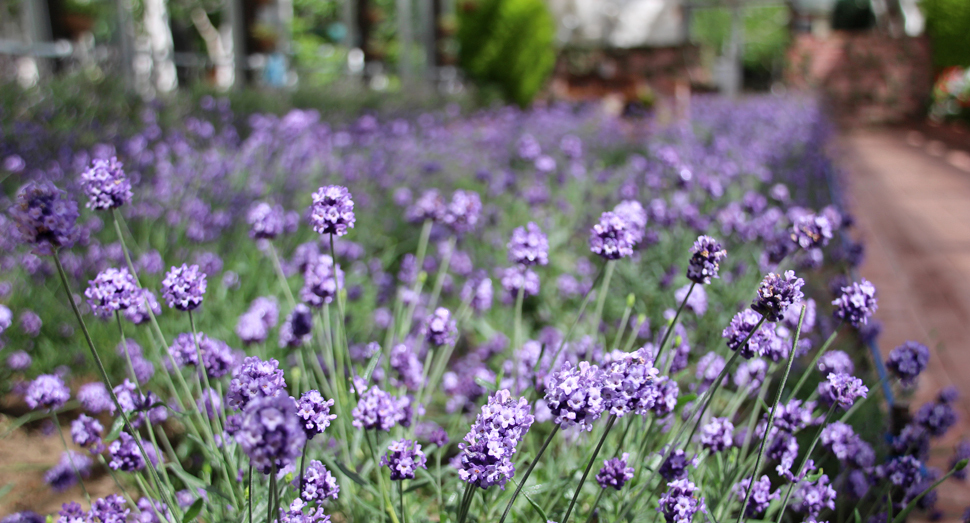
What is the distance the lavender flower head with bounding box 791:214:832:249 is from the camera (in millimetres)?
1431

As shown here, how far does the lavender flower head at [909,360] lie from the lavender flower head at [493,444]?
0.93 meters

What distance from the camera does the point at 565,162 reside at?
5277 millimetres

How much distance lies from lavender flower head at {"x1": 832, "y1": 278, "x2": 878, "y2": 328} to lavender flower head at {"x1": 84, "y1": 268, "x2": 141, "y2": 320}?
1.40 m

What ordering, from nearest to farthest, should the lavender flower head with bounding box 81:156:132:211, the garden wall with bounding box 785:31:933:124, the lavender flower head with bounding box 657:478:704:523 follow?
the lavender flower head with bounding box 657:478:704:523, the lavender flower head with bounding box 81:156:132:211, the garden wall with bounding box 785:31:933:124

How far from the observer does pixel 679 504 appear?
1.15m

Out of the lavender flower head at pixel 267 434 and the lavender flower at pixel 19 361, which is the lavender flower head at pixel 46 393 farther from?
the lavender flower at pixel 19 361

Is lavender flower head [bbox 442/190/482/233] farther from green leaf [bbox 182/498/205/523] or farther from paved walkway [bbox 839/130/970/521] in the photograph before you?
paved walkway [bbox 839/130/970/521]

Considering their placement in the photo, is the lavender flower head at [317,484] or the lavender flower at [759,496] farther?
the lavender flower at [759,496]

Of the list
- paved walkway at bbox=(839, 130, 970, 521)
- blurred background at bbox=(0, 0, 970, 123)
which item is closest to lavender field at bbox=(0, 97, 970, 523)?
paved walkway at bbox=(839, 130, 970, 521)

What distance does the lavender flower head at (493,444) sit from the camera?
94cm

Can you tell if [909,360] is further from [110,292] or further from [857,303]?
[110,292]

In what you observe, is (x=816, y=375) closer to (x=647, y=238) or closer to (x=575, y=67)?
(x=647, y=238)

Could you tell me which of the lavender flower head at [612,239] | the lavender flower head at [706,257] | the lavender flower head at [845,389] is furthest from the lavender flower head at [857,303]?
the lavender flower head at [612,239]

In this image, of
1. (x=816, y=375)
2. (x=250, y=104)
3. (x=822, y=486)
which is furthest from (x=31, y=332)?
(x=250, y=104)
